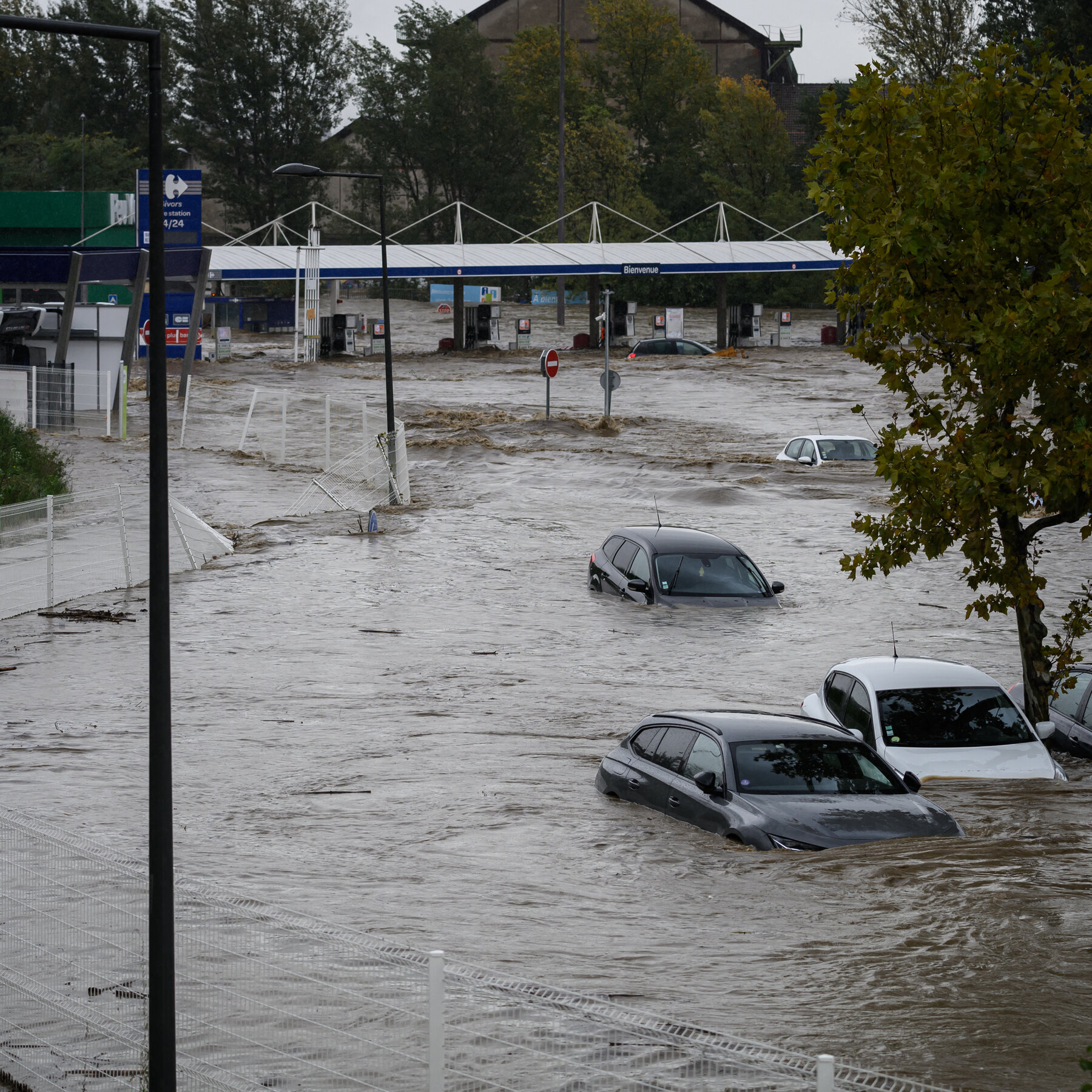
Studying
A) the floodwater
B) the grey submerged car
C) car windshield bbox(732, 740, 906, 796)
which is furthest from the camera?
car windshield bbox(732, 740, 906, 796)

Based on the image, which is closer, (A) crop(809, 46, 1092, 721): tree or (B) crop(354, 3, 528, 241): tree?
(A) crop(809, 46, 1092, 721): tree

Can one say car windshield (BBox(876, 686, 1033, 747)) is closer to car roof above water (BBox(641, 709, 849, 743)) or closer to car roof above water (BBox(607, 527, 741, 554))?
car roof above water (BBox(641, 709, 849, 743))

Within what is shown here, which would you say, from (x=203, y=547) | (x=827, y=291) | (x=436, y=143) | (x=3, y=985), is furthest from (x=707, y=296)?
(x=3, y=985)

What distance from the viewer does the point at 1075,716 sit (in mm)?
15633

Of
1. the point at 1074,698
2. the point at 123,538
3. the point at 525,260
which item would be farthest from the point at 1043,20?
the point at 1074,698

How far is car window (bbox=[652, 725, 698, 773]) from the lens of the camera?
12.3 metres

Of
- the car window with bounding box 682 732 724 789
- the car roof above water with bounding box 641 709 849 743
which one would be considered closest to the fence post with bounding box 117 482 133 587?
the car roof above water with bounding box 641 709 849 743

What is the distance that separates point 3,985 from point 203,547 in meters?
18.8

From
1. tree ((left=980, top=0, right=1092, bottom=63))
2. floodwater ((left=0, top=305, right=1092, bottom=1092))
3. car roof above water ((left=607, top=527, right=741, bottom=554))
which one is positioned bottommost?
floodwater ((left=0, top=305, right=1092, bottom=1092))

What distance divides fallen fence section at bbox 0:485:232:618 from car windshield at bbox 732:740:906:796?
494 inches

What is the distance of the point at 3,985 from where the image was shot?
8367 millimetres

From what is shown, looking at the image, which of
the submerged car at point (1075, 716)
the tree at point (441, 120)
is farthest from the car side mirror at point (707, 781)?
the tree at point (441, 120)

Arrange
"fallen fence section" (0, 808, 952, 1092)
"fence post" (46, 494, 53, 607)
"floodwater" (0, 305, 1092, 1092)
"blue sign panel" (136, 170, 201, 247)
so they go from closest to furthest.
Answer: "fallen fence section" (0, 808, 952, 1092) → "floodwater" (0, 305, 1092, 1092) → "fence post" (46, 494, 53, 607) → "blue sign panel" (136, 170, 201, 247)

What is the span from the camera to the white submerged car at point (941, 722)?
13508 mm
